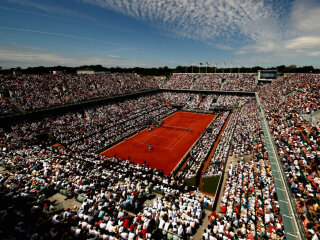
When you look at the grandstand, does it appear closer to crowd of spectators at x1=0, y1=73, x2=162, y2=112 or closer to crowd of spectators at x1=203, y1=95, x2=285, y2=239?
crowd of spectators at x1=203, y1=95, x2=285, y2=239

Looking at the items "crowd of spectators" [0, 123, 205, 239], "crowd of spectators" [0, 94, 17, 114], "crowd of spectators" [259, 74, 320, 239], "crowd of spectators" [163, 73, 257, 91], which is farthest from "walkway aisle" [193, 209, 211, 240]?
"crowd of spectators" [163, 73, 257, 91]

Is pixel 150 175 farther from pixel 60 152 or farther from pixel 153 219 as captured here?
pixel 60 152

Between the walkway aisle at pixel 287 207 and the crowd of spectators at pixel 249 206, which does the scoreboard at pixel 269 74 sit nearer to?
the crowd of spectators at pixel 249 206

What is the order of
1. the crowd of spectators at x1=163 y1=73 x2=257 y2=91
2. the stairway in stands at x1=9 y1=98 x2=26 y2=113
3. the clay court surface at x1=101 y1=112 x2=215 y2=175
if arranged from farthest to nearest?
1. the crowd of spectators at x1=163 y1=73 x2=257 y2=91
2. the stairway in stands at x1=9 y1=98 x2=26 y2=113
3. the clay court surface at x1=101 y1=112 x2=215 y2=175

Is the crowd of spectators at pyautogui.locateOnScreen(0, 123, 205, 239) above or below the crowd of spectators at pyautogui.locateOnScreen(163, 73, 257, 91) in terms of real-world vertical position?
below

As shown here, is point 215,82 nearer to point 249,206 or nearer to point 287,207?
point 249,206

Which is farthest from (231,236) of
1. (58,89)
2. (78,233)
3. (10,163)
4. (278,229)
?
(58,89)

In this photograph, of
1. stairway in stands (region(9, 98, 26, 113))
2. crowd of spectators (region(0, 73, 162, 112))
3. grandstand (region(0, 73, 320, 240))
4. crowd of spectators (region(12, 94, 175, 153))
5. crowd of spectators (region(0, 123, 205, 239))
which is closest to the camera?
crowd of spectators (region(0, 123, 205, 239))
